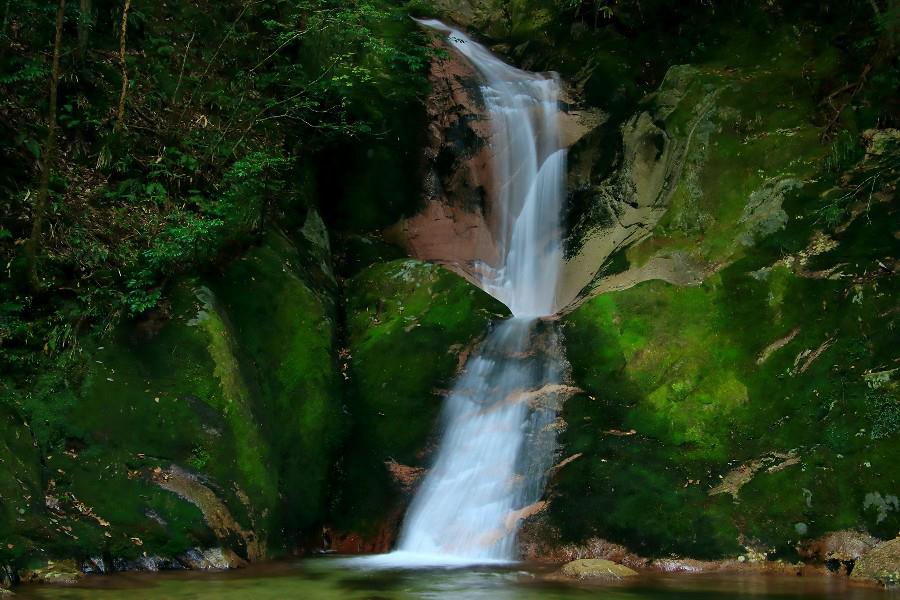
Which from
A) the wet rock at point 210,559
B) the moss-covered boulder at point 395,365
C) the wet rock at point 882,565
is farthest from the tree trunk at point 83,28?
the wet rock at point 882,565

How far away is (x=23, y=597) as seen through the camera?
625 cm

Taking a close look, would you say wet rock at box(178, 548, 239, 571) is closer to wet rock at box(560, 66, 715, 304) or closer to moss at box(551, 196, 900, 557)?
moss at box(551, 196, 900, 557)

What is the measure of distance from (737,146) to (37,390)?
10.9m

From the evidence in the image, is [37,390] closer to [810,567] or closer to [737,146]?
[810,567]

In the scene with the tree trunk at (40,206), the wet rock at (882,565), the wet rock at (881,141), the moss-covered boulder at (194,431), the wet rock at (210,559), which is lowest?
the wet rock at (210,559)

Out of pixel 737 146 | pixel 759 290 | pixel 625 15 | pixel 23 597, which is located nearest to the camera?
pixel 23 597

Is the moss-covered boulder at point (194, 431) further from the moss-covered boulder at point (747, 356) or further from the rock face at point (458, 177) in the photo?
the rock face at point (458, 177)

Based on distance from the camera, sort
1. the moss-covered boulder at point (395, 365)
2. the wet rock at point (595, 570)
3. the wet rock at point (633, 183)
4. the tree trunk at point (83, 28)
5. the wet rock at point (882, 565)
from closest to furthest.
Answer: the wet rock at point (882, 565)
the wet rock at point (595, 570)
the moss-covered boulder at point (395, 365)
the tree trunk at point (83, 28)
the wet rock at point (633, 183)

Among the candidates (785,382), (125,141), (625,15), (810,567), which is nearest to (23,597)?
(125,141)

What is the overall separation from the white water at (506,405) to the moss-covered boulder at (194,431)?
5.34 ft

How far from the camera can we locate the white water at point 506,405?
947cm

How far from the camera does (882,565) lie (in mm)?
7297

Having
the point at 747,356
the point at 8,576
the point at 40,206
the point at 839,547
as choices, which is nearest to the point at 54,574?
the point at 8,576

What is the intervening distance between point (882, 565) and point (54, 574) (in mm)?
8005
